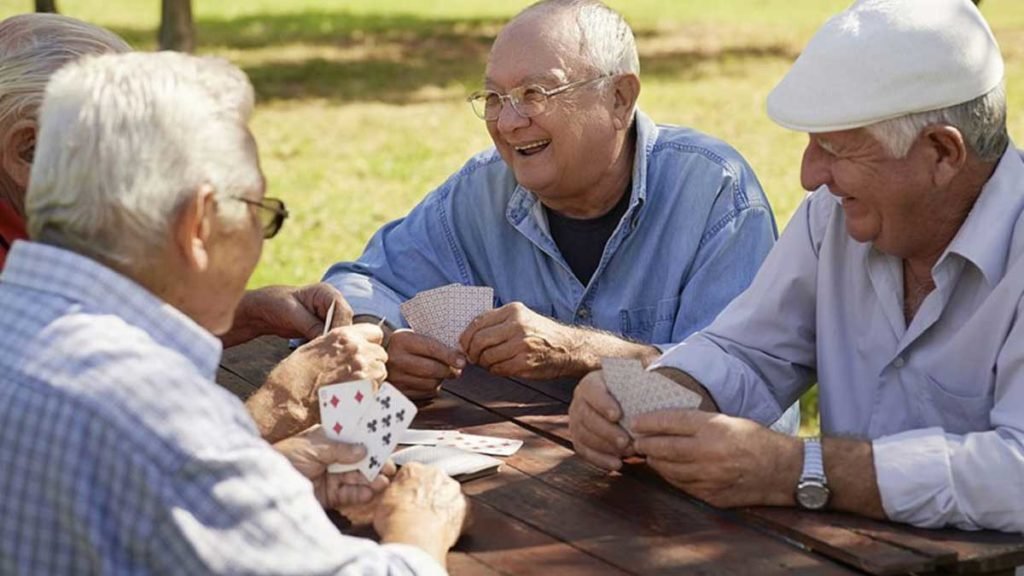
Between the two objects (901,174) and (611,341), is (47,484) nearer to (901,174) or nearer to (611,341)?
(901,174)

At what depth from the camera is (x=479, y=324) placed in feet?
12.6

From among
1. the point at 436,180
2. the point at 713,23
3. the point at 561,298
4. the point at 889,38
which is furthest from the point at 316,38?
the point at 889,38

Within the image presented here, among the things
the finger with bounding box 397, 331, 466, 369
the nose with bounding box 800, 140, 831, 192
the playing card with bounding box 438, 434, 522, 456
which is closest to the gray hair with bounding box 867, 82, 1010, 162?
the nose with bounding box 800, 140, 831, 192

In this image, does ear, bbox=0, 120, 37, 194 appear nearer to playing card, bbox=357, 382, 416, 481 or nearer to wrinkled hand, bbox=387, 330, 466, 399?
wrinkled hand, bbox=387, 330, 466, 399

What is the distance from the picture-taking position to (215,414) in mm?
2188

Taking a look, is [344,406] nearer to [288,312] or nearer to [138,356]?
[138,356]

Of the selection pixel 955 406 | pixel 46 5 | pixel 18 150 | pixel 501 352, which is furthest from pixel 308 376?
pixel 46 5

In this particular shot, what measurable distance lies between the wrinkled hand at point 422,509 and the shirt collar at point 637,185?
1538 millimetres

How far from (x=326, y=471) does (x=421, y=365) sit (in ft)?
2.85

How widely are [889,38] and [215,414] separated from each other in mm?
1536

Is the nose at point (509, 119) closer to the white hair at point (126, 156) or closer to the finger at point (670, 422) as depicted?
the finger at point (670, 422)

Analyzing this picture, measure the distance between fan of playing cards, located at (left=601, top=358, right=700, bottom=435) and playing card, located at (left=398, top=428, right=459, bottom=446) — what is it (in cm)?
41

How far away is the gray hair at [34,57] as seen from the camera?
3.45 metres

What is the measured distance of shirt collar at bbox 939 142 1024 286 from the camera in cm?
308
